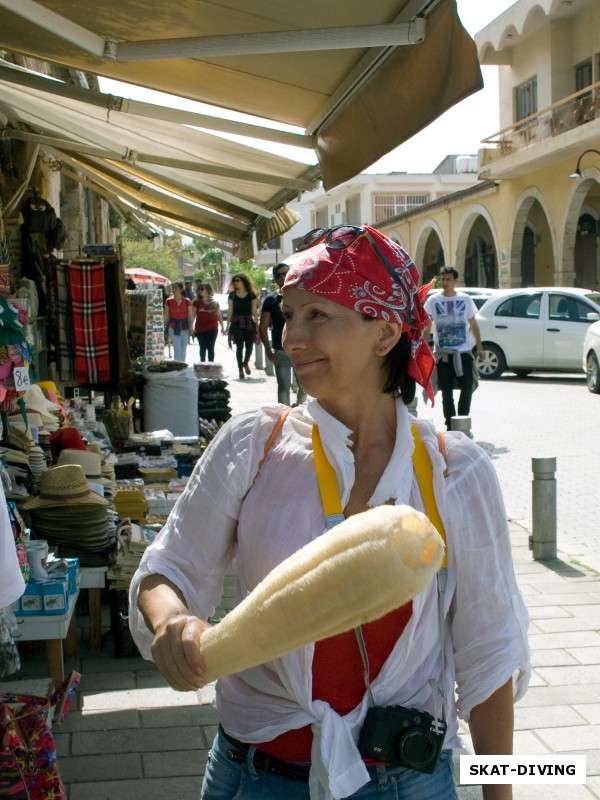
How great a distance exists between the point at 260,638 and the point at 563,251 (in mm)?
29475

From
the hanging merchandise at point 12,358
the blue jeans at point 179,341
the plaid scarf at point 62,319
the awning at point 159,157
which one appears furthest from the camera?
the blue jeans at point 179,341

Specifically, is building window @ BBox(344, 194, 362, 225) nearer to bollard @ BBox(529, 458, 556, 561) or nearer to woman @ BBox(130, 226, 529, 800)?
bollard @ BBox(529, 458, 556, 561)

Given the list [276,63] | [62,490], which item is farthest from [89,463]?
[276,63]

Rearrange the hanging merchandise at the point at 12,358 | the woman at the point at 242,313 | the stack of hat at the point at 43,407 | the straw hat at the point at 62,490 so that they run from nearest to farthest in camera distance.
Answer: the hanging merchandise at the point at 12,358
the straw hat at the point at 62,490
the stack of hat at the point at 43,407
the woman at the point at 242,313

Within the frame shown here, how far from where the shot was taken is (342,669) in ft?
5.95

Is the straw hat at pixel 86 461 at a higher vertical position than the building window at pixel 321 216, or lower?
lower

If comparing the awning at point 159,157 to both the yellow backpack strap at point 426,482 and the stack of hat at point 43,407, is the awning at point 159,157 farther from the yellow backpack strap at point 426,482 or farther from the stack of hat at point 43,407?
the yellow backpack strap at point 426,482

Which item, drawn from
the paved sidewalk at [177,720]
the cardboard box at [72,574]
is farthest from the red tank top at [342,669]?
the cardboard box at [72,574]

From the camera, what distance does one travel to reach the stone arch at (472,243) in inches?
1366

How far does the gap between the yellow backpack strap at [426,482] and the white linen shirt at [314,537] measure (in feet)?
0.05

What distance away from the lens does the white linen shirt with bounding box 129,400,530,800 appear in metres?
1.84

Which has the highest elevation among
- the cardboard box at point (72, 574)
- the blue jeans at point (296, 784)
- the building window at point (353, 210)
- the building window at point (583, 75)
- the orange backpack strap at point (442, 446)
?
the building window at point (353, 210)

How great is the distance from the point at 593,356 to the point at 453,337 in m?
6.66

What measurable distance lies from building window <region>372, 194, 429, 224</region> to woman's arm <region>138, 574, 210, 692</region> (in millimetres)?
57062
